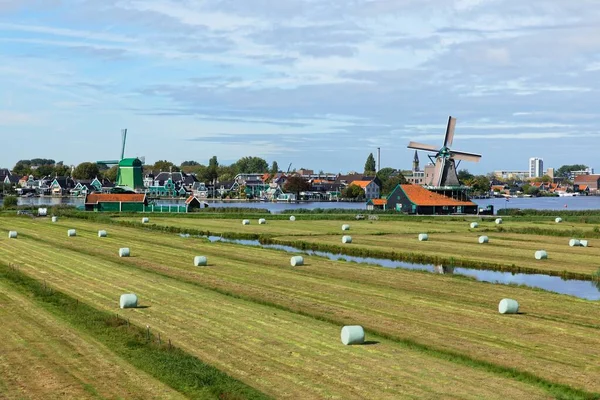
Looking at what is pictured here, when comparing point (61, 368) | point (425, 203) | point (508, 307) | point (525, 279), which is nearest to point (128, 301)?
point (61, 368)

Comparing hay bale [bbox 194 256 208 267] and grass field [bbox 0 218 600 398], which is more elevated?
hay bale [bbox 194 256 208 267]

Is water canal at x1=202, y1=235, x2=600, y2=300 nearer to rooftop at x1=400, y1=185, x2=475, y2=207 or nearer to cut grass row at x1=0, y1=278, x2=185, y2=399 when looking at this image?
cut grass row at x1=0, y1=278, x2=185, y2=399

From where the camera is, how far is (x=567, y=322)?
27.0m

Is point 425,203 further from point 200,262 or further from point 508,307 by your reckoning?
point 508,307

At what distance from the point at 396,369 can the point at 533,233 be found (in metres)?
57.5

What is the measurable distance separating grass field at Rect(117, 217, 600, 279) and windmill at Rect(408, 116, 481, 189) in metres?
36.4

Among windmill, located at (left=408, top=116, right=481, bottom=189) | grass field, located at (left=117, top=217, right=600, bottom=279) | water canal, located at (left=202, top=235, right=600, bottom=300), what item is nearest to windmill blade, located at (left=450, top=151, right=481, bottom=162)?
windmill, located at (left=408, top=116, right=481, bottom=189)

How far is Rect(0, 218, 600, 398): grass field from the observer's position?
19.1 m

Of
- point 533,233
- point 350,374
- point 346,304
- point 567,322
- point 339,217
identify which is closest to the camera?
point 350,374

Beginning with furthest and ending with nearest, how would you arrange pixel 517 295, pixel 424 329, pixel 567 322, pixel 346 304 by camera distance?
1. pixel 517 295
2. pixel 346 304
3. pixel 567 322
4. pixel 424 329

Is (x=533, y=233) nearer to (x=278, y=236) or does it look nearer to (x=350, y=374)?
(x=278, y=236)

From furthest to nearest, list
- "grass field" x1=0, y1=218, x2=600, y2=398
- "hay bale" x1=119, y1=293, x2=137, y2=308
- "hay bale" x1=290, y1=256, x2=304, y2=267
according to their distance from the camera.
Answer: "hay bale" x1=290, y1=256, x2=304, y2=267
"hay bale" x1=119, y1=293, x2=137, y2=308
"grass field" x1=0, y1=218, x2=600, y2=398

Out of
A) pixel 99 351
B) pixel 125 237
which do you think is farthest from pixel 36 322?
pixel 125 237

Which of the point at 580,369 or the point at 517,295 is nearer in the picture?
the point at 580,369
